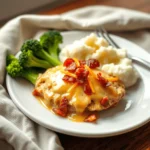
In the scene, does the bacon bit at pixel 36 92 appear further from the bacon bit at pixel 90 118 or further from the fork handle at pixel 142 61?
the fork handle at pixel 142 61

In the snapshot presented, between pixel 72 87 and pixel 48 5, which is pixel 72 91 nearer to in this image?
pixel 72 87

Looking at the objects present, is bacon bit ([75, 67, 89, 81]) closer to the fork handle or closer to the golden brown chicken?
the golden brown chicken

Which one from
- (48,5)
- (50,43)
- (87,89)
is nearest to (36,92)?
(87,89)

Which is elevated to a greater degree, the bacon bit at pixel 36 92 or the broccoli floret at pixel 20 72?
the broccoli floret at pixel 20 72

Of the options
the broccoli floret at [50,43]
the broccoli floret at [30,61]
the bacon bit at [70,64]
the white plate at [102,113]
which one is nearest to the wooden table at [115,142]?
the white plate at [102,113]

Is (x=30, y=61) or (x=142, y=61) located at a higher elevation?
(x=30, y=61)

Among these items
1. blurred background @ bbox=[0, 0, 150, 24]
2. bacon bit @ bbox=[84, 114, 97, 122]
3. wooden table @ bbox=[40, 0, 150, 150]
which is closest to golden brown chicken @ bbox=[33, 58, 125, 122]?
bacon bit @ bbox=[84, 114, 97, 122]
